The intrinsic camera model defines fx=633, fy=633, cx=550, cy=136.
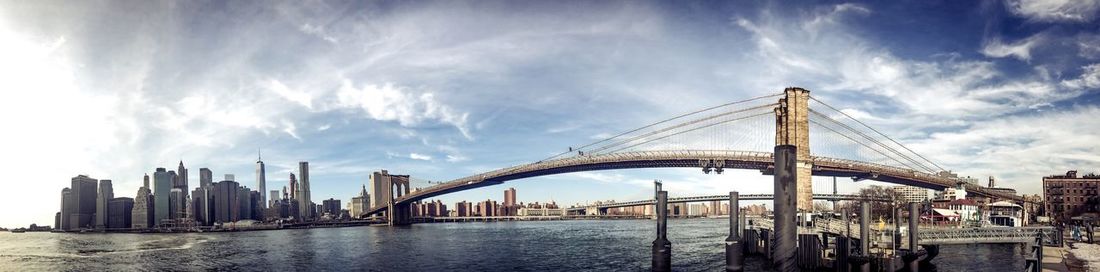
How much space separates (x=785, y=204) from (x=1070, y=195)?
127 metres

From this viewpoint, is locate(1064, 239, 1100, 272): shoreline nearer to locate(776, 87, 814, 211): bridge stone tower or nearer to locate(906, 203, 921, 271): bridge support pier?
locate(906, 203, 921, 271): bridge support pier

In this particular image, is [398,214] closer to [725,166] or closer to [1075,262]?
[725,166]

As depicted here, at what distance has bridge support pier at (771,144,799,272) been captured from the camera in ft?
36.2

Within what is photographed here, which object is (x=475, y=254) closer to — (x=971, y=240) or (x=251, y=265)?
(x=251, y=265)

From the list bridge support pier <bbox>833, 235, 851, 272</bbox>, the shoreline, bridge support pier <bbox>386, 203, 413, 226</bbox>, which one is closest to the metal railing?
the shoreline

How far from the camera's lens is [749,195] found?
434ft

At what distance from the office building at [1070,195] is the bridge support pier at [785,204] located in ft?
393

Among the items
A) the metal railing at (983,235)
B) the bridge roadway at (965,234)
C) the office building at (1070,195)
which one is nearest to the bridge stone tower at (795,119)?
the bridge roadway at (965,234)

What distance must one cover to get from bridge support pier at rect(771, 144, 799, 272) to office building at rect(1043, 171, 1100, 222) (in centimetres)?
11968

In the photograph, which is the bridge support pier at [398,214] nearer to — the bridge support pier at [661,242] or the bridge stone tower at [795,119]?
the bridge stone tower at [795,119]

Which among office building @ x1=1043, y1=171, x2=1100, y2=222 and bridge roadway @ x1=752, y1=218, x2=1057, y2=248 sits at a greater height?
bridge roadway @ x1=752, y1=218, x2=1057, y2=248

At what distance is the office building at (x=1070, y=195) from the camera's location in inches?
4080

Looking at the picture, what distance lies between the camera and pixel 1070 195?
351 feet

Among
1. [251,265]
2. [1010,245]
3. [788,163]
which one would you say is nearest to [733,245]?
[788,163]
